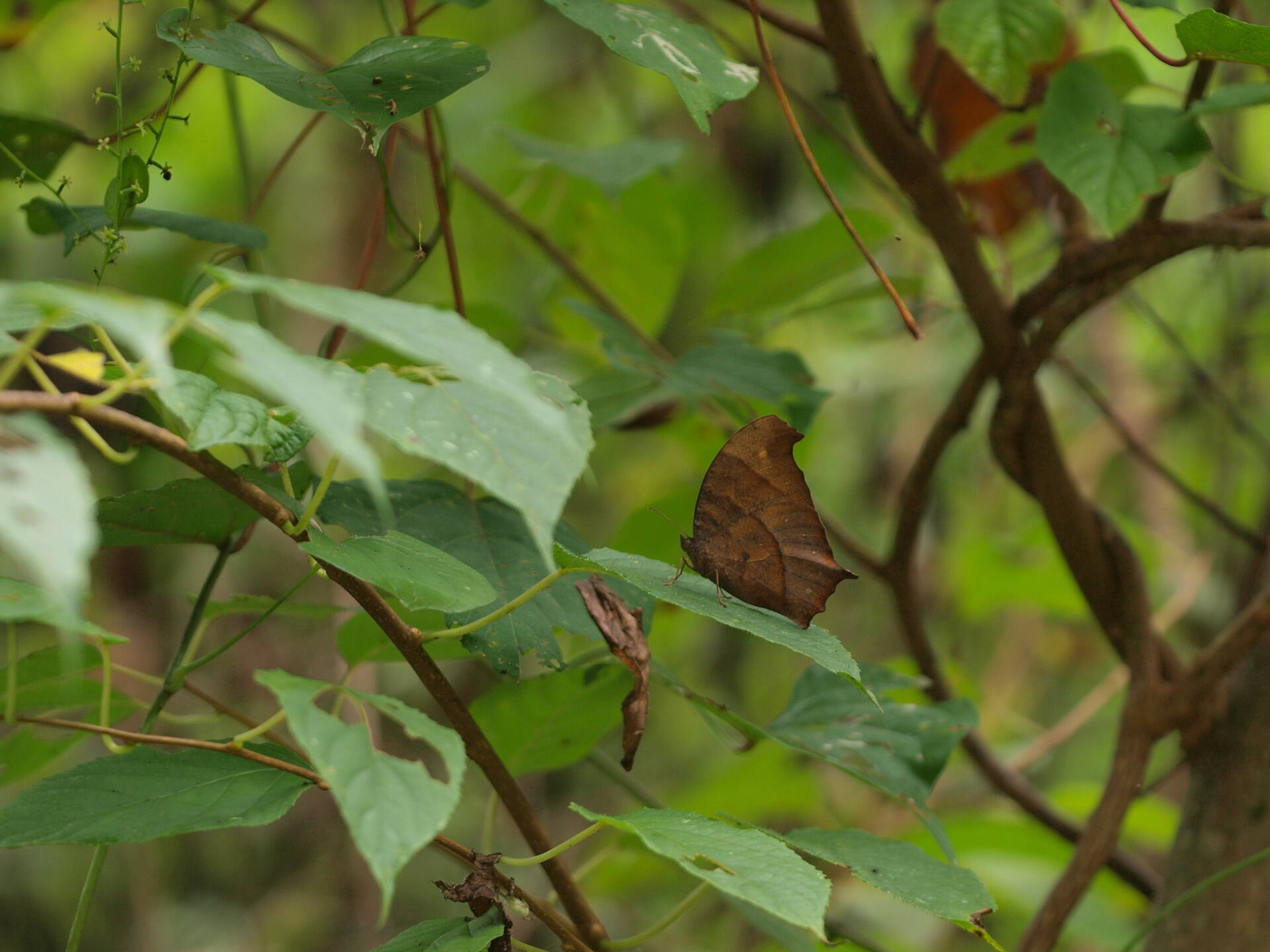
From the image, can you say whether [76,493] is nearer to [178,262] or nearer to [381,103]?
[381,103]

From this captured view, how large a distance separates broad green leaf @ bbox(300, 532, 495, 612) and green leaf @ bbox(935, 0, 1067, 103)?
89 cm

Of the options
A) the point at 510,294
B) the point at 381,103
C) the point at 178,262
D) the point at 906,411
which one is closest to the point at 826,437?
the point at 906,411

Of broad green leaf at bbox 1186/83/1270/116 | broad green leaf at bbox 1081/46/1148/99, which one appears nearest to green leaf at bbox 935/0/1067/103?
broad green leaf at bbox 1081/46/1148/99

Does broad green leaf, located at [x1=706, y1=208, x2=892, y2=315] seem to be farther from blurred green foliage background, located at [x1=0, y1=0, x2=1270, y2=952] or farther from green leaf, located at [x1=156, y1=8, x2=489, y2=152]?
green leaf, located at [x1=156, y1=8, x2=489, y2=152]

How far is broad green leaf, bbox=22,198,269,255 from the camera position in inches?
39.8

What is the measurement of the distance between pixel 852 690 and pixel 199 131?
2.55 meters

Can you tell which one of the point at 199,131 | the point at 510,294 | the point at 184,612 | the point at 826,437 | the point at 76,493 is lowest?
the point at 184,612

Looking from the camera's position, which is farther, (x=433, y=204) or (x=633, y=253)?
(x=433, y=204)

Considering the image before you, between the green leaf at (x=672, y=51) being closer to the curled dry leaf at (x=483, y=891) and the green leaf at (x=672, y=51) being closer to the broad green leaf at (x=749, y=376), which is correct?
the broad green leaf at (x=749, y=376)

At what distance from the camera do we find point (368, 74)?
0.87 m

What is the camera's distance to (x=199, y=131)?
2.88 meters

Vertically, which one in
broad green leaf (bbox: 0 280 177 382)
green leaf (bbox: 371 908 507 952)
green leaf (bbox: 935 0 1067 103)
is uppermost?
green leaf (bbox: 935 0 1067 103)

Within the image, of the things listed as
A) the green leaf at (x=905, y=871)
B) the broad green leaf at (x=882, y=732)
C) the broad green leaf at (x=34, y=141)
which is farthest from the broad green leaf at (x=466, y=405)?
the broad green leaf at (x=34, y=141)

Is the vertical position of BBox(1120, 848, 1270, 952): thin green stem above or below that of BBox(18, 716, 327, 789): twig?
below
